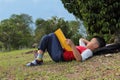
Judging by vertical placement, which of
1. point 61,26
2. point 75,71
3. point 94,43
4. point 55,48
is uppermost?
point 55,48

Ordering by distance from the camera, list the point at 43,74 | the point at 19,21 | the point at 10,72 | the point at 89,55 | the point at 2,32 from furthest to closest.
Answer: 1. the point at 19,21
2. the point at 2,32
3. the point at 89,55
4. the point at 10,72
5. the point at 43,74

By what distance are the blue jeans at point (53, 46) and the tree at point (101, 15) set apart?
2831 millimetres

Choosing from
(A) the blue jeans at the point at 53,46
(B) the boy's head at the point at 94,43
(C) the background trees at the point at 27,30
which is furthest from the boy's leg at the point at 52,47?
(C) the background trees at the point at 27,30

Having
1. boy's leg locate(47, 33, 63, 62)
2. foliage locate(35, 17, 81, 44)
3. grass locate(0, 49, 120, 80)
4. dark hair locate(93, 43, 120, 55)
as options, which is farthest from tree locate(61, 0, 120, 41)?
foliage locate(35, 17, 81, 44)

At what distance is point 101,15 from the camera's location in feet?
39.0

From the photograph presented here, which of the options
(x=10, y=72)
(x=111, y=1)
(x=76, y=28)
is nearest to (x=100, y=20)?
(x=111, y=1)

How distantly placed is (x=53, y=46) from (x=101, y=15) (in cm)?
311

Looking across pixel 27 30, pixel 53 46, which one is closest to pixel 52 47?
pixel 53 46

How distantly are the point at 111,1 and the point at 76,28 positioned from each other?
18730mm

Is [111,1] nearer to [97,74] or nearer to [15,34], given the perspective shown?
[97,74]

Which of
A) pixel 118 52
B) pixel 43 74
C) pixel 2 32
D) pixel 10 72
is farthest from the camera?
pixel 2 32

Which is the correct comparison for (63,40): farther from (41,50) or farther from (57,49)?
(41,50)

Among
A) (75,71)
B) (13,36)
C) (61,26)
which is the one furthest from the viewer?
(13,36)

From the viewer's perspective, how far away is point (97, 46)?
944 cm
